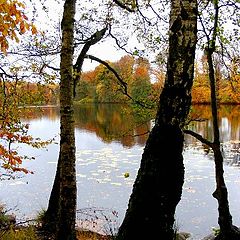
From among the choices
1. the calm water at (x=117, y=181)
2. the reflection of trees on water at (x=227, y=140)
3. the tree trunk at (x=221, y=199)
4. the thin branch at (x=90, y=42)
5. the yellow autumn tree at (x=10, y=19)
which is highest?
the thin branch at (x=90, y=42)

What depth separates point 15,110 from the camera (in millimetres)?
7516

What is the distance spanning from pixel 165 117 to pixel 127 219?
1.05 meters

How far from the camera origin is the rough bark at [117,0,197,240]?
3.59 m

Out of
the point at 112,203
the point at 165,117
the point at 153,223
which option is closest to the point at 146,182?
the point at 153,223

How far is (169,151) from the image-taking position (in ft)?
12.0

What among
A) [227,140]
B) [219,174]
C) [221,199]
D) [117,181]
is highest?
[219,174]

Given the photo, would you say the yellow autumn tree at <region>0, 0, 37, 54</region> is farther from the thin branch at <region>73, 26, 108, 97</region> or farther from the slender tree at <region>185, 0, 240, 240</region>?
the thin branch at <region>73, 26, 108, 97</region>

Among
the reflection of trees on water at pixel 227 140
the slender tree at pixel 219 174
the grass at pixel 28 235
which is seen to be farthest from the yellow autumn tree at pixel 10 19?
the reflection of trees on water at pixel 227 140

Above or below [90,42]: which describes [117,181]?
below

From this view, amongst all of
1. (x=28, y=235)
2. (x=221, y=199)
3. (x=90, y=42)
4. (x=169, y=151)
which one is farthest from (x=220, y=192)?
(x=90, y=42)

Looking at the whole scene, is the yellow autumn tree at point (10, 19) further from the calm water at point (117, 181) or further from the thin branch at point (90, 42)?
the thin branch at point (90, 42)

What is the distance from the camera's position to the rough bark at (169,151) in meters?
3.59

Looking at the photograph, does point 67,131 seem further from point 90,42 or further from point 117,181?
point 117,181

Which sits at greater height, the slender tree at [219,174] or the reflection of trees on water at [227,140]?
the slender tree at [219,174]
